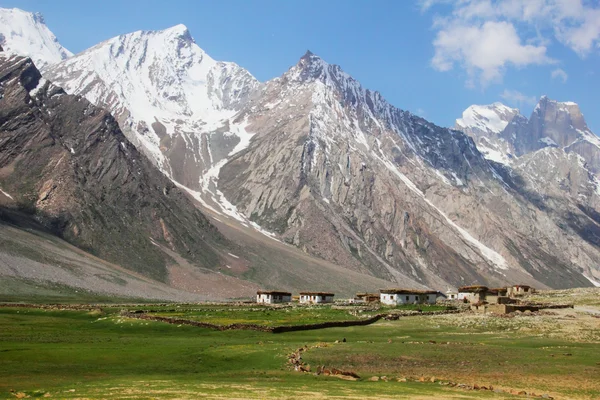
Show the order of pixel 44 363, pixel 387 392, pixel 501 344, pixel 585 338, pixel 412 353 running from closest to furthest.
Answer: pixel 387 392
pixel 44 363
pixel 412 353
pixel 501 344
pixel 585 338

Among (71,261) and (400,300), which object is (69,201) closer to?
(71,261)

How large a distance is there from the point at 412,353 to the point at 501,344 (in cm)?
1056

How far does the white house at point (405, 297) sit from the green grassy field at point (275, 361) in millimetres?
51646

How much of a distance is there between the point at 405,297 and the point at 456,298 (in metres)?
28.6

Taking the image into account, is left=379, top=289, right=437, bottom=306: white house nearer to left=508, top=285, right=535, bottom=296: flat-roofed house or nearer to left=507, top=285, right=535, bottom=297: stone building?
left=507, top=285, right=535, bottom=297: stone building

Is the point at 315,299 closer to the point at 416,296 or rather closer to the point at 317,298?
the point at 317,298

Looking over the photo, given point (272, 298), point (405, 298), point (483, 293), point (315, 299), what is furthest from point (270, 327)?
point (272, 298)

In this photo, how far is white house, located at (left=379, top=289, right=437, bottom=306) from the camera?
409ft

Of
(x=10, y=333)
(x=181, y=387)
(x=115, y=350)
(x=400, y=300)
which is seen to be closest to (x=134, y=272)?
(x=400, y=300)

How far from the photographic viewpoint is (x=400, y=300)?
12456 centimetres

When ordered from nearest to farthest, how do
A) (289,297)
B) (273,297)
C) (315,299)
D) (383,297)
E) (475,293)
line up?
(383,297) → (475,293) → (315,299) → (273,297) → (289,297)

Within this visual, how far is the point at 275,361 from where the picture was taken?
45.5 m

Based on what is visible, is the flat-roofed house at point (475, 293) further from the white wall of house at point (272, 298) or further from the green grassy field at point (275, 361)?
the green grassy field at point (275, 361)

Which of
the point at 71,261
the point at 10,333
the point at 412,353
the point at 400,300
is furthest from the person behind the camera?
the point at 71,261
